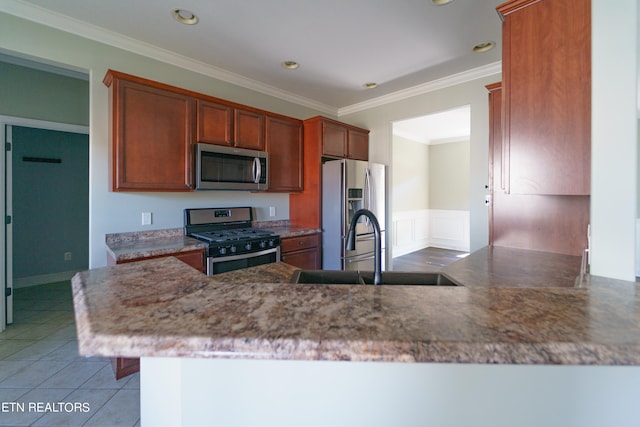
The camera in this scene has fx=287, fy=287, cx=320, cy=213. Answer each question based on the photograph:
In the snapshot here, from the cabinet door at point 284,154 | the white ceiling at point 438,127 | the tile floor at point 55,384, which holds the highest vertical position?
the white ceiling at point 438,127

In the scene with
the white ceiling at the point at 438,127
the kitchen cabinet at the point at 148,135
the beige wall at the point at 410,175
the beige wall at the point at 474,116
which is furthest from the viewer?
the beige wall at the point at 410,175

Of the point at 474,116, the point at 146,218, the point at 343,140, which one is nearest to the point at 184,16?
the point at 146,218

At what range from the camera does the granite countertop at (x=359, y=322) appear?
0.46m

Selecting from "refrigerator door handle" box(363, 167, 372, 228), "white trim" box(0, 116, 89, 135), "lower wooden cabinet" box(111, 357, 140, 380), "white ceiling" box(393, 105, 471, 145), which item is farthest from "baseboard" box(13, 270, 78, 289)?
"white ceiling" box(393, 105, 471, 145)

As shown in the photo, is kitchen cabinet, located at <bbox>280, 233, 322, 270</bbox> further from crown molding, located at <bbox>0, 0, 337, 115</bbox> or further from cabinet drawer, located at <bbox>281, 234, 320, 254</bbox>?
crown molding, located at <bbox>0, 0, 337, 115</bbox>

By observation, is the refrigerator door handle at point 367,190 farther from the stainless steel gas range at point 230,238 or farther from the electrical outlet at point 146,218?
the electrical outlet at point 146,218

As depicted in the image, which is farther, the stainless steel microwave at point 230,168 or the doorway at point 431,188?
the doorway at point 431,188

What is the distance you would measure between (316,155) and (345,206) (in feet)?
2.45

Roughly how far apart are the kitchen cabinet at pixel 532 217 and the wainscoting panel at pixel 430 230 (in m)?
3.73

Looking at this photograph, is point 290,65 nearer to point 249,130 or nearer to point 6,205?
point 249,130

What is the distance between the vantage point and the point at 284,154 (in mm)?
3504

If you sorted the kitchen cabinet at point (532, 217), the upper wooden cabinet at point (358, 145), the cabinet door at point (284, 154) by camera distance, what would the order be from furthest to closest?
the upper wooden cabinet at point (358, 145), the cabinet door at point (284, 154), the kitchen cabinet at point (532, 217)

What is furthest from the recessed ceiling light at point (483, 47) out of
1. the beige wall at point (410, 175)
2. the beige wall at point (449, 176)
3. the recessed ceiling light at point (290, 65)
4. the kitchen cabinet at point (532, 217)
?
the beige wall at point (449, 176)

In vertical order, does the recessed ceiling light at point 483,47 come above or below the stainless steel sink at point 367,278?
above
